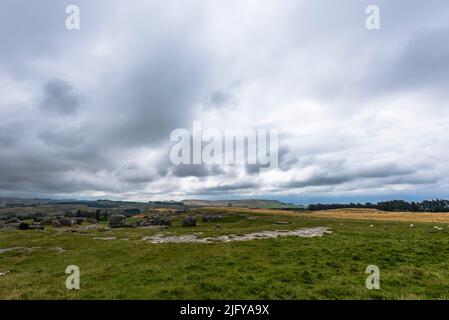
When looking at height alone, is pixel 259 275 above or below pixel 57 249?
above

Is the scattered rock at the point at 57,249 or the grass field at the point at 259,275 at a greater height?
the grass field at the point at 259,275

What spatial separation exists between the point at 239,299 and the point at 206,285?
9.00ft

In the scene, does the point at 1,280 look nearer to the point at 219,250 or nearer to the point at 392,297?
the point at 219,250

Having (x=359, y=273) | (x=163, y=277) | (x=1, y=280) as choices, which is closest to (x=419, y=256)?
(x=359, y=273)

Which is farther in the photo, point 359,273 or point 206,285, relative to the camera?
point 359,273

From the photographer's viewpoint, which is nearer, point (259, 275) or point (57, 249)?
point (259, 275)

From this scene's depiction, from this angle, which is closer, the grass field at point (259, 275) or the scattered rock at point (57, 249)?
the grass field at point (259, 275)

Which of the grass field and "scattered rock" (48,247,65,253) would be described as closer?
the grass field

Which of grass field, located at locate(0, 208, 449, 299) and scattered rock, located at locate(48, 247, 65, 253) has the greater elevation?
grass field, located at locate(0, 208, 449, 299)
